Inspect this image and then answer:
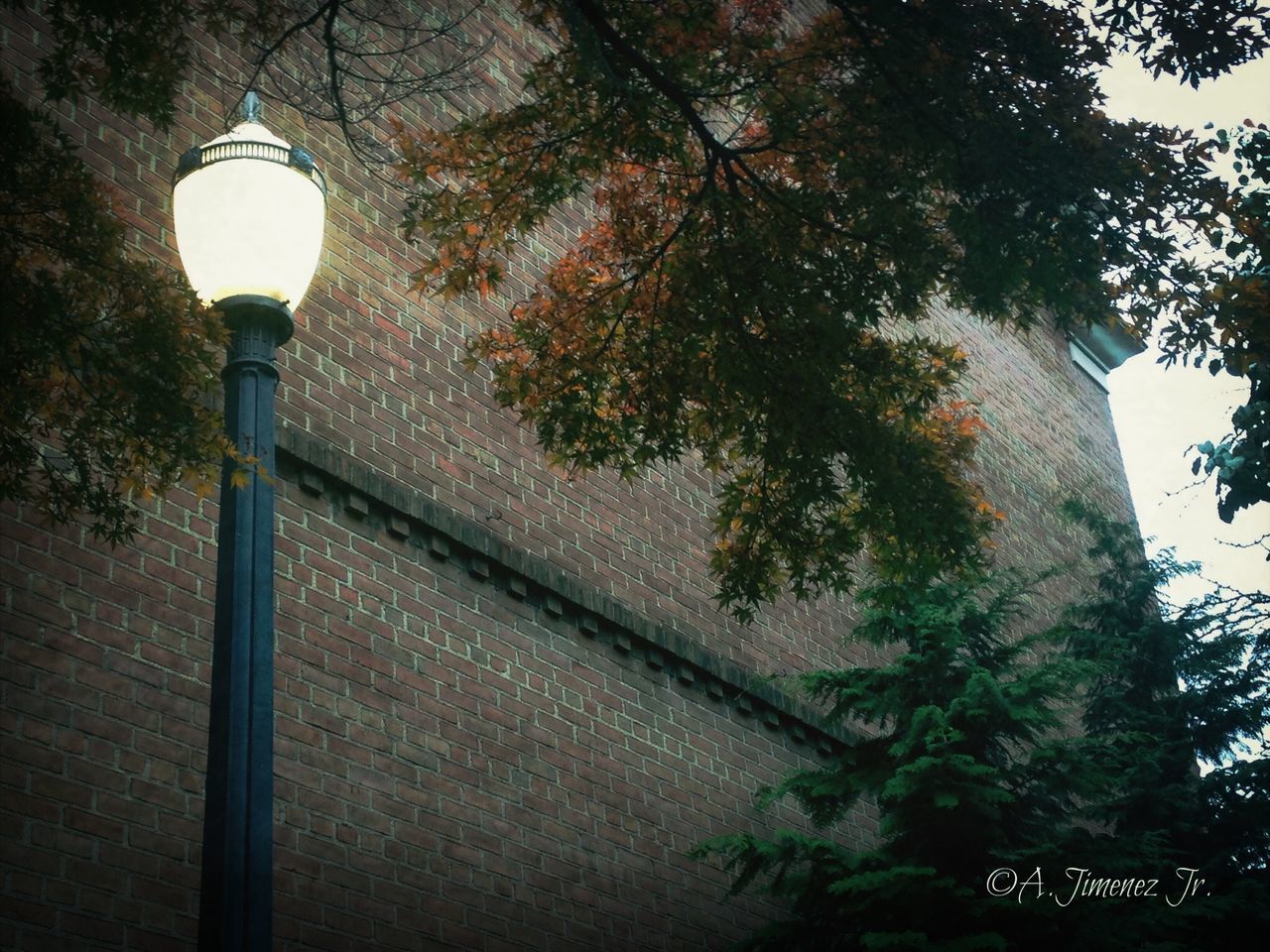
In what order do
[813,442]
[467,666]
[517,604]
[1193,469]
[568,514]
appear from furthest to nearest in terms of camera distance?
[1193,469] < [568,514] < [517,604] < [467,666] < [813,442]

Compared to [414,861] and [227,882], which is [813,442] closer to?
[414,861]

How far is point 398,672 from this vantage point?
303 inches

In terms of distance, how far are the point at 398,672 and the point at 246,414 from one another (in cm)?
345

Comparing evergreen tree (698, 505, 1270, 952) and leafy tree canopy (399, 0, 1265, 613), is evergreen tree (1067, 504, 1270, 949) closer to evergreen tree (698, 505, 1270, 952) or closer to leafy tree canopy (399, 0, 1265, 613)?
evergreen tree (698, 505, 1270, 952)

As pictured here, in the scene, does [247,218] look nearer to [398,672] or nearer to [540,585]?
[398,672]

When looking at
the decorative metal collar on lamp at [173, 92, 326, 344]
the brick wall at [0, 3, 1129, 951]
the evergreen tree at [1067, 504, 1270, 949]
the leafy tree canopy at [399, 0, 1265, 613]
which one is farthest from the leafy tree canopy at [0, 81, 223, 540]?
the evergreen tree at [1067, 504, 1270, 949]

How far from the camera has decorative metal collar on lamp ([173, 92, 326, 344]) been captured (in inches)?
176

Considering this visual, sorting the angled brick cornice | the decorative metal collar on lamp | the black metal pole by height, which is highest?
the angled brick cornice

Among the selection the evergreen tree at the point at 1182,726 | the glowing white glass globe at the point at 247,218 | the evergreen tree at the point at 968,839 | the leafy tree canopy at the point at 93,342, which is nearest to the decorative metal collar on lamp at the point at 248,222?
the glowing white glass globe at the point at 247,218

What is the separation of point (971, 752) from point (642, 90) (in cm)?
413

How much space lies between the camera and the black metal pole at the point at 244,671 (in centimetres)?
357

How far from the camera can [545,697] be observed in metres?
8.56

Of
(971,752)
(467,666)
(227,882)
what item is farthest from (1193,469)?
(227,882)

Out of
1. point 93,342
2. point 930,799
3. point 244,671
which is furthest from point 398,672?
Result: point 244,671
